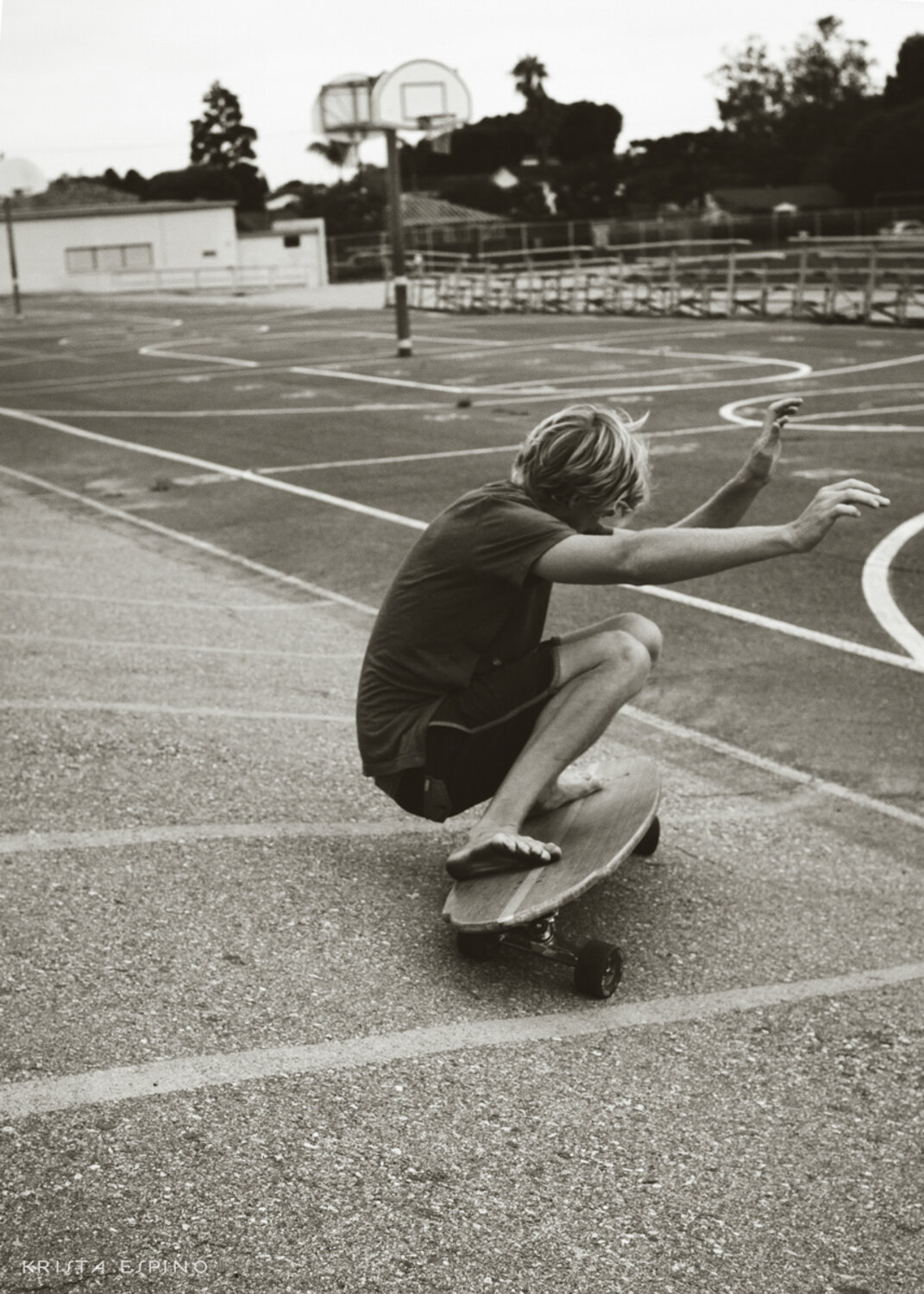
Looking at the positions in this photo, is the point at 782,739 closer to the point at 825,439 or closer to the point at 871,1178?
the point at 871,1178

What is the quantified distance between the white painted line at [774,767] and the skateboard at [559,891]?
1.41 metres

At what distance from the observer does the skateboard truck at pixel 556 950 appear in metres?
4.26

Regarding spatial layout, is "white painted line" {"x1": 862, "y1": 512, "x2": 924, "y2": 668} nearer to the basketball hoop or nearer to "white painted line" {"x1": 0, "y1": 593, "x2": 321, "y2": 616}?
"white painted line" {"x1": 0, "y1": 593, "x2": 321, "y2": 616}

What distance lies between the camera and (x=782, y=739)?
22.2 ft

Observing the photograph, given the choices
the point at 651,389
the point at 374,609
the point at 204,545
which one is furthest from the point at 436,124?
the point at 374,609

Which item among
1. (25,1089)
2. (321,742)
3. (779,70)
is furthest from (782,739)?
(779,70)

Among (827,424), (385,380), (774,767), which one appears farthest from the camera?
(385,380)

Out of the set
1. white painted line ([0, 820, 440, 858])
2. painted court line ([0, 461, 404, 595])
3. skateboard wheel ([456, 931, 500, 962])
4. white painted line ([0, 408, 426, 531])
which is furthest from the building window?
skateboard wheel ([456, 931, 500, 962])

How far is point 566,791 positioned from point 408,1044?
1271 millimetres

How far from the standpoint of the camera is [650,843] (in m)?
5.30

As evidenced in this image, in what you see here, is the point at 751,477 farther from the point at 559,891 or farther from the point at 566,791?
the point at 559,891

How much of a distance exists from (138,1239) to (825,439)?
1333 cm

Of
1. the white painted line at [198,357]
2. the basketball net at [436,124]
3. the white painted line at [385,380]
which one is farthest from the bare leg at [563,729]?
the basketball net at [436,124]

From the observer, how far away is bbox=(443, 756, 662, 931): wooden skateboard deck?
433cm
